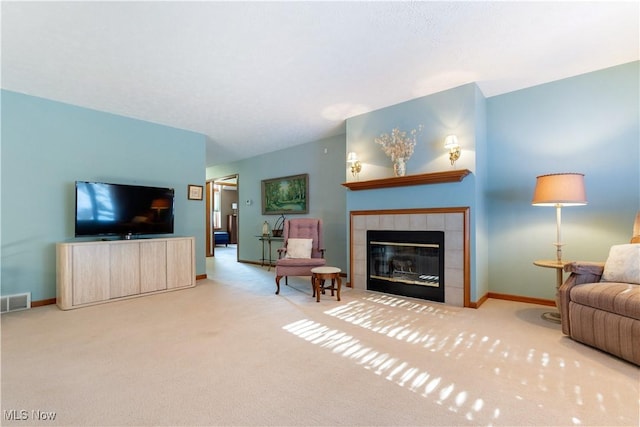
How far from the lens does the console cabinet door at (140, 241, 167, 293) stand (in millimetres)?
4047

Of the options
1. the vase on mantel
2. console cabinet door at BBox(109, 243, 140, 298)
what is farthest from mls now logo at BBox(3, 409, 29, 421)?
the vase on mantel

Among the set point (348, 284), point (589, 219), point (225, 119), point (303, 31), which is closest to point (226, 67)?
point (303, 31)

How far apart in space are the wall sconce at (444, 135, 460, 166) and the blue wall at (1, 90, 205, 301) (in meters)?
4.32

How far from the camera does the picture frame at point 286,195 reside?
6008 mm

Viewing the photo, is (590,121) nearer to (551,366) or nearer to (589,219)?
(589,219)

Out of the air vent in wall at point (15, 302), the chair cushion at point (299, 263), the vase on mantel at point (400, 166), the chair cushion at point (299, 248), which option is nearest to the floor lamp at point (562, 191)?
the vase on mantel at point (400, 166)

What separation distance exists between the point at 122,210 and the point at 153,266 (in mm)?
870

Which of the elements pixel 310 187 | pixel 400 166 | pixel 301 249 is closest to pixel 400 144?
pixel 400 166

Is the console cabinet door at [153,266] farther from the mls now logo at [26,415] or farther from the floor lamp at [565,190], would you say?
the floor lamp at [565,190]

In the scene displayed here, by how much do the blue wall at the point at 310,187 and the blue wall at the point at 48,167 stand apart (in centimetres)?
262

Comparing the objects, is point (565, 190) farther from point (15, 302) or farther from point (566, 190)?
point (15, 302)

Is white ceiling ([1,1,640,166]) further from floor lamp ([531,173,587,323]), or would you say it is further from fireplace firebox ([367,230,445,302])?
fireplace firebox ([367,230,445,302])

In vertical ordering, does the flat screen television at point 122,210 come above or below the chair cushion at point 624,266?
above

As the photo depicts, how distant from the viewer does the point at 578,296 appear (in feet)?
7.94
